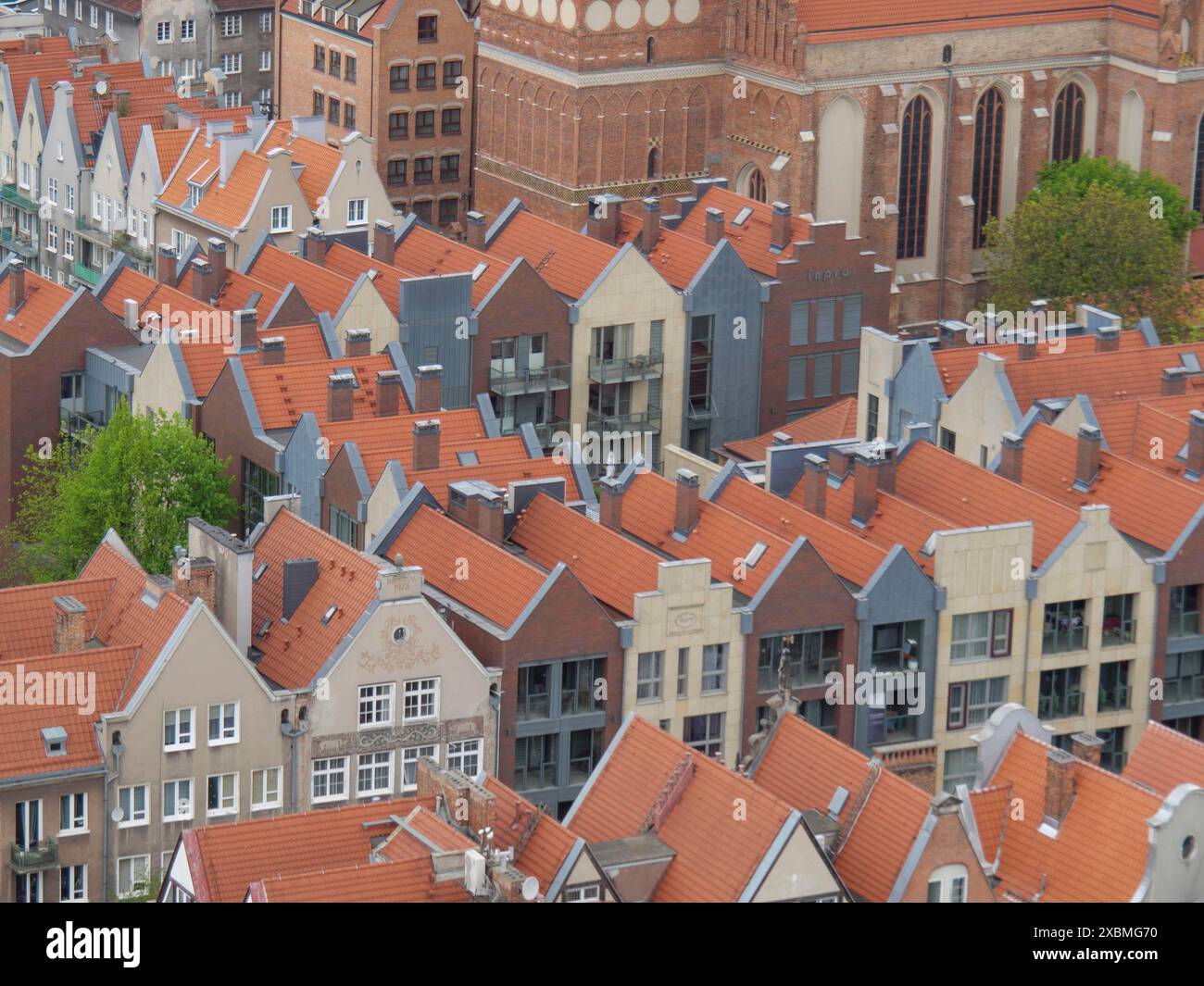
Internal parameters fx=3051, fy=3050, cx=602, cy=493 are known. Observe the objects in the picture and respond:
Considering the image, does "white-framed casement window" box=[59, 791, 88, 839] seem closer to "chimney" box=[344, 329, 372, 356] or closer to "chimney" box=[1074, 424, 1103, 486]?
"chimney" box=[344, 329, 372, 356]

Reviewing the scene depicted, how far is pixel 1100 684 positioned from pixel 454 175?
263 feet

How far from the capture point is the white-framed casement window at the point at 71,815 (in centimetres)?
8706

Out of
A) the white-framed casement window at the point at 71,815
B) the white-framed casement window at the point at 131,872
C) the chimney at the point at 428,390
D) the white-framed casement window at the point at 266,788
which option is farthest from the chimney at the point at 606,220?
the white-framed casement window at the point at 71,815

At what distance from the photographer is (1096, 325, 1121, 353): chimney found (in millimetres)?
120438

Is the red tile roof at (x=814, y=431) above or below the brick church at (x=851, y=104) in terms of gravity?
below

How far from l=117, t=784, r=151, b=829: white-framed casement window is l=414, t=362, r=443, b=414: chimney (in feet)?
89.5

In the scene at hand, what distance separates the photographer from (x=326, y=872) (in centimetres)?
7419

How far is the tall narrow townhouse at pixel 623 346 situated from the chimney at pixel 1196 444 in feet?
87.4

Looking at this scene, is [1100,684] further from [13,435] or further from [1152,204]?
[1152,204]

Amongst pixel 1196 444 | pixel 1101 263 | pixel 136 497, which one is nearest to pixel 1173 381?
pixel 1196 444

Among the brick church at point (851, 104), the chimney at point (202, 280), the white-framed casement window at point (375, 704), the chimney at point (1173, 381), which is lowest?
the white-framed casement window at point (375, 704)

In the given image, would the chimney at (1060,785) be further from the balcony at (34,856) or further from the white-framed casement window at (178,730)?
the balcony at (34,856)

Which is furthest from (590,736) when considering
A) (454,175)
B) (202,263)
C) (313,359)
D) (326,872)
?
(454,175)

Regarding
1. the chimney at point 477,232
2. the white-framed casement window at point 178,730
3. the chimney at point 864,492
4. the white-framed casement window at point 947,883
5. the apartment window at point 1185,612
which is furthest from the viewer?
the chimney at point 477,232
